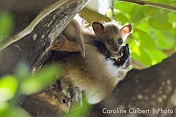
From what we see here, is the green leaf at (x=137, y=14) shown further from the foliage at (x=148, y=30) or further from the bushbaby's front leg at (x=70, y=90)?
the bushbaby's front leg at (x=70, y=90)

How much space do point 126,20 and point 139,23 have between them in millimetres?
100

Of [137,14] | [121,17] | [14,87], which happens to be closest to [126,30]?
[121,17]

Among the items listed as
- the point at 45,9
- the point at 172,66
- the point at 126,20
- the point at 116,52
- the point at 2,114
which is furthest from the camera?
the point at 126,20

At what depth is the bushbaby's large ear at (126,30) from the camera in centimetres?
195

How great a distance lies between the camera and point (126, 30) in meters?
2.06

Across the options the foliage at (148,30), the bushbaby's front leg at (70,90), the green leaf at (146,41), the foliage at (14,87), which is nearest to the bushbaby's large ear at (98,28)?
the foliage at (148,30)

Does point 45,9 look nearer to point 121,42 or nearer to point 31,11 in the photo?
point 31,11

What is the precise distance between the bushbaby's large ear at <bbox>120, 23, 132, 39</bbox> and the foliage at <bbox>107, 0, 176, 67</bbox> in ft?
0.08

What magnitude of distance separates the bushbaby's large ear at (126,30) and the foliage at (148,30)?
0.08 feet

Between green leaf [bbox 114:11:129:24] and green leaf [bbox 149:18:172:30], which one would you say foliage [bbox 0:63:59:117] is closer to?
green leaf [bbox 149:18:172:30]

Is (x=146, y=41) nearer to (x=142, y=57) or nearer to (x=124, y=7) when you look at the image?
(x=142, y=57)

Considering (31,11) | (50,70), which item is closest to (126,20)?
(31,11)

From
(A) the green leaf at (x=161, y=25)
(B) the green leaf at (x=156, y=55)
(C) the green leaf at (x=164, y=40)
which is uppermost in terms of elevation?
(A) the green leaf at (x=161, y=25)

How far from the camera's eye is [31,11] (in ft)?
3.92
